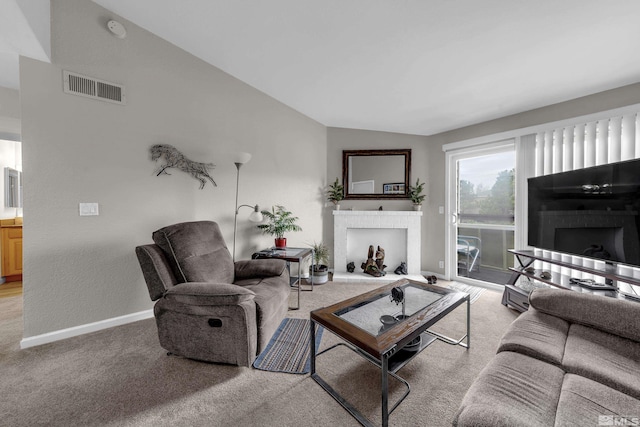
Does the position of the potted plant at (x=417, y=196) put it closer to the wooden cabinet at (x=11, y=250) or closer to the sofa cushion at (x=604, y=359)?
the sofa cushion at (x=604, y=359)

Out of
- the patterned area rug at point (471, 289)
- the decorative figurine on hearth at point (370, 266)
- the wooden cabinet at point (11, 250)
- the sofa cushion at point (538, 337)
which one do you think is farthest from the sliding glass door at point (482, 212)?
the wooden cabinet at point (11, 250)

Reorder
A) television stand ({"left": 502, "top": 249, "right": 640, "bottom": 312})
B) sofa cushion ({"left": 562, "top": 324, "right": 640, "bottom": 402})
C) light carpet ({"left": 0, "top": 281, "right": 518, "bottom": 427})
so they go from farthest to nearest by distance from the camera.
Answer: television stand ({"left": 502, "top": 249, "right": 640, "bottom": 312}), light carpet ({"left": 0, "top": 281, "right": 518, "bottom": 427}), sofa cushion ({"left": 562, "top": 324, "right": 640, "bottom": 402})

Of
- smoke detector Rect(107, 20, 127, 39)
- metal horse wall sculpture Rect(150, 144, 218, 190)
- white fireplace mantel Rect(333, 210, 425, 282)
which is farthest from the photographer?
white fireplace mantel Rect(333, 210, 425, 282)

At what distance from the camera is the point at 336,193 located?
157 inches

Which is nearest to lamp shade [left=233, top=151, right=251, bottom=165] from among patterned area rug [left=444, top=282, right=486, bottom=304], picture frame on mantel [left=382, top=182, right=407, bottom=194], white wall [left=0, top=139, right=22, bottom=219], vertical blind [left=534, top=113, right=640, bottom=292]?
picture frame on mantel [left=382, top=182, right=407, bottom=194]

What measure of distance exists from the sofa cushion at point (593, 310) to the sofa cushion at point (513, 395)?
48 cm

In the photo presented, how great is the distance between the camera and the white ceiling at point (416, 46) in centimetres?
175

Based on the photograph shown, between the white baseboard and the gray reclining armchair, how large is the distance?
3.01ft

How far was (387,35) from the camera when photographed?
2.04 m

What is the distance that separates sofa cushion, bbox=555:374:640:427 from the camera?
0.81 meters

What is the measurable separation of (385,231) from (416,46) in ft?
8.60

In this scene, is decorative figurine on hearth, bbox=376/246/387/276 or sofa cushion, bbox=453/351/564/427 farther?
decorative figurine on hearth, bbox=376/246/387/276

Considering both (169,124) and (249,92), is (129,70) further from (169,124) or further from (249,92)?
(249,92)

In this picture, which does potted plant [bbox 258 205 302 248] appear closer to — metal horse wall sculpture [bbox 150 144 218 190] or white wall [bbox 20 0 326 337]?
white wall [bbox 20 0 326 337]
